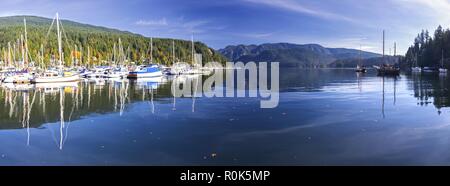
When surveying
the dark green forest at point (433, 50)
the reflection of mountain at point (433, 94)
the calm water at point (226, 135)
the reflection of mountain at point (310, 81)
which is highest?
the dark green forest at point (433, 50)

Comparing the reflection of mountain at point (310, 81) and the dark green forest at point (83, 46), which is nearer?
the reflection of mountain at point (310, 81)

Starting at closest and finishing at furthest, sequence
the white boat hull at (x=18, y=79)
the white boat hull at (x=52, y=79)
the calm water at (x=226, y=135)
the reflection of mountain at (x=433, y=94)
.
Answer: the calm water at (x=226, y=135), the reflection of mountain at (x=433, y=94), the white boat hull at (x=52, y=79), the white boat hull at (x=18, y=79)

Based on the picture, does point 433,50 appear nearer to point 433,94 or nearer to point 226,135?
point 433,94

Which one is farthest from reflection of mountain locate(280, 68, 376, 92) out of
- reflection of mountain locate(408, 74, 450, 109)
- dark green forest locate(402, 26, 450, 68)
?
dark green forest locate(402, 26, 450, 68)

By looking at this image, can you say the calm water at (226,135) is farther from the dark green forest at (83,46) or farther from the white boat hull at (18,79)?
the dark green forest at (83,46)

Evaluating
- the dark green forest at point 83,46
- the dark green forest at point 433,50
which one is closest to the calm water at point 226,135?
the dark green forest at point 83,46

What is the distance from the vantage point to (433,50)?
131 metres

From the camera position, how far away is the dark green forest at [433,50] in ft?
405

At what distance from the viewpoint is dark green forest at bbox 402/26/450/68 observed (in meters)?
123
